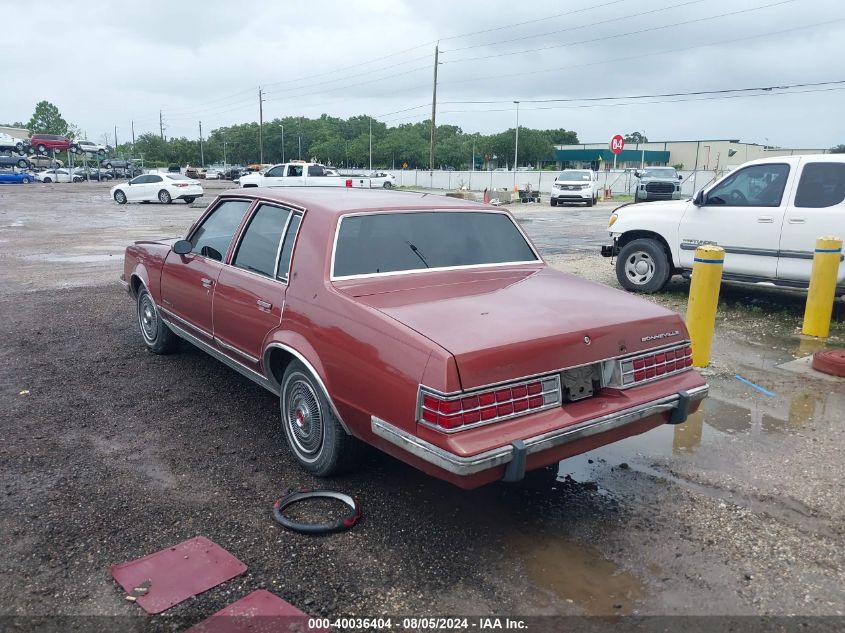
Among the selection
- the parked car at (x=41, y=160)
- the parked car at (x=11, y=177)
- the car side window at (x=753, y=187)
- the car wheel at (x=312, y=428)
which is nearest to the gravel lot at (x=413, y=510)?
the car wheel at (x=312, y=428)

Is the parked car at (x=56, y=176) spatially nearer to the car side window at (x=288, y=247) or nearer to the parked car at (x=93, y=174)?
the parked car at (x=93, y=174)

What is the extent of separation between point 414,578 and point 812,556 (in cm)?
195

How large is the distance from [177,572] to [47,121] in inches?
5465

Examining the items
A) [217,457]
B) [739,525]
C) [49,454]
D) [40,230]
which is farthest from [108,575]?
[40,230]

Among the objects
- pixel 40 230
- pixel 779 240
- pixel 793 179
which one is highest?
pixel 793 179

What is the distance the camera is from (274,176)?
30359 millimetres

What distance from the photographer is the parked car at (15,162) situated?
192 feet

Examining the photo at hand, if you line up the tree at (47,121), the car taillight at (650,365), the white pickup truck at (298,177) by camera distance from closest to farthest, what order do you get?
the car taillight at (650,365) → the white pickup truck at (298,177) → the tree at (47,121)

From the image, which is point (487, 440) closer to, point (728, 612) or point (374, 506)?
point (374, 506)

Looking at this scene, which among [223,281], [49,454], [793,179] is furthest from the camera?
[793,179]

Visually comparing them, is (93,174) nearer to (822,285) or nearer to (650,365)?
(822,285)

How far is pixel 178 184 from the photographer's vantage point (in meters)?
30.2

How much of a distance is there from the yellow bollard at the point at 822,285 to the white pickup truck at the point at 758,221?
1.86 ft

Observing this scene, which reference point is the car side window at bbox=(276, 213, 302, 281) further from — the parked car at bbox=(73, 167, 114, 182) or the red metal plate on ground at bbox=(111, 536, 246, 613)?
the parked car at bbox=(73, 167, 114, 182)
